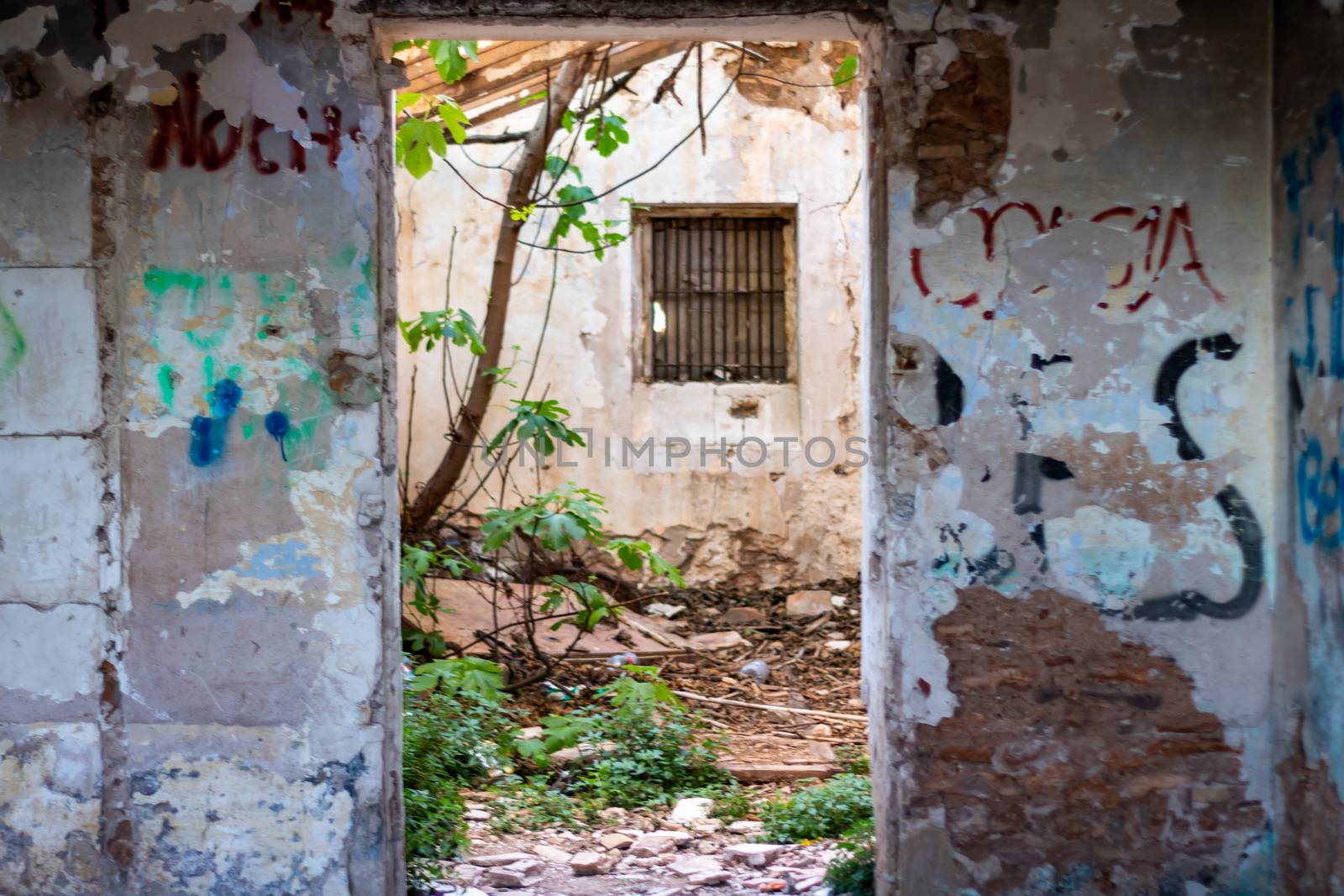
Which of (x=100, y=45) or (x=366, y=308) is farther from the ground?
(x=100, y=45)

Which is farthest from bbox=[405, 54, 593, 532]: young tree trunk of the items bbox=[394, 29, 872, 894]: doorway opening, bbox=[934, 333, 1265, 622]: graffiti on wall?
bbox=[934, 333, 1265, 622]: graffiti on wall

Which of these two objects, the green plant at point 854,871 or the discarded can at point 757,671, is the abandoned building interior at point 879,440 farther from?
the discarded can at point 757,671

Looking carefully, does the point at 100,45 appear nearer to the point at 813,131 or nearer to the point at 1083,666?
the point at 1083,666

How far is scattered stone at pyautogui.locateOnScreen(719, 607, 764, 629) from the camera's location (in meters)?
6.98

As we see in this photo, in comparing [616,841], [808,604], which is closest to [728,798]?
[616,841]

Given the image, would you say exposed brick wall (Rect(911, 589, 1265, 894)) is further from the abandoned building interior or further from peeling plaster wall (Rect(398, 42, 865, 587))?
peeling plaster wall (Rect(398, 42, 865, 587))

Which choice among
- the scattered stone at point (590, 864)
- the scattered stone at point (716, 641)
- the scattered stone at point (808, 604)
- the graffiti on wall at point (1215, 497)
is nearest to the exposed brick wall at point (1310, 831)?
the graffiti on wall at point (1215, 497)

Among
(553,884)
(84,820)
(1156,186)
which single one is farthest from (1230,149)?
(84,820)

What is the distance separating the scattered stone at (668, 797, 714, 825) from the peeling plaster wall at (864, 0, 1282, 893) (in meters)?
1.29

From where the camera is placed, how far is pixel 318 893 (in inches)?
113

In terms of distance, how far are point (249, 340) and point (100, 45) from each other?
797 millimetres

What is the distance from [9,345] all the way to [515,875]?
1.97 meters

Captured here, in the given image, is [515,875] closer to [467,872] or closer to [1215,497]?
[467,872]

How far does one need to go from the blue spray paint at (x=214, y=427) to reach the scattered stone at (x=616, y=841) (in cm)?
180
